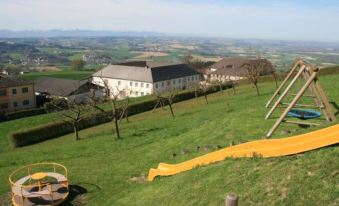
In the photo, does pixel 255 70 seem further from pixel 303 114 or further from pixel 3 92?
pixel 3 92

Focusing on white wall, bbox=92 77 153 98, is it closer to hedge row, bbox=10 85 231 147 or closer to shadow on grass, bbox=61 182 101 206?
hedge row, bbox=10 85 231 147

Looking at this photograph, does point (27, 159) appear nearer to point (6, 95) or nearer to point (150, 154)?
point (150, 154)

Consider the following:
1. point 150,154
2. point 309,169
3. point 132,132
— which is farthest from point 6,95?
→ point 309,169

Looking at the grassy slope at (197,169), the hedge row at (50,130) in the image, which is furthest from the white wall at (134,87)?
the grassy slope at (197,169)

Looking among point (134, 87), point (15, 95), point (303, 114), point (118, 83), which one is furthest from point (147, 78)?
point (303, 114)

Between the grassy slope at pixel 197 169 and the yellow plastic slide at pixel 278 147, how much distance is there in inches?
10.7

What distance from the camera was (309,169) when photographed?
33.9ft

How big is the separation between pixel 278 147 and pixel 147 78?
239ft

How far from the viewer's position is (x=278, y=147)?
470 inches

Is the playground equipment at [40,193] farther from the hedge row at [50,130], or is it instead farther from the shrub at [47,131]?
the shrub at [47,131]

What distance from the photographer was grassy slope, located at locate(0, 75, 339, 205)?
9.91 meters

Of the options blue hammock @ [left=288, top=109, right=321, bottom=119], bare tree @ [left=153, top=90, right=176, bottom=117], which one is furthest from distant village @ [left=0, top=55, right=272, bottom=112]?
blue hammock @ [left=288, top=109, right=321, bottom=119]

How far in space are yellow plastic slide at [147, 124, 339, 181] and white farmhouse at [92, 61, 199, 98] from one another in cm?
6580

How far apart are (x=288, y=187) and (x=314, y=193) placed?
0.77 m
